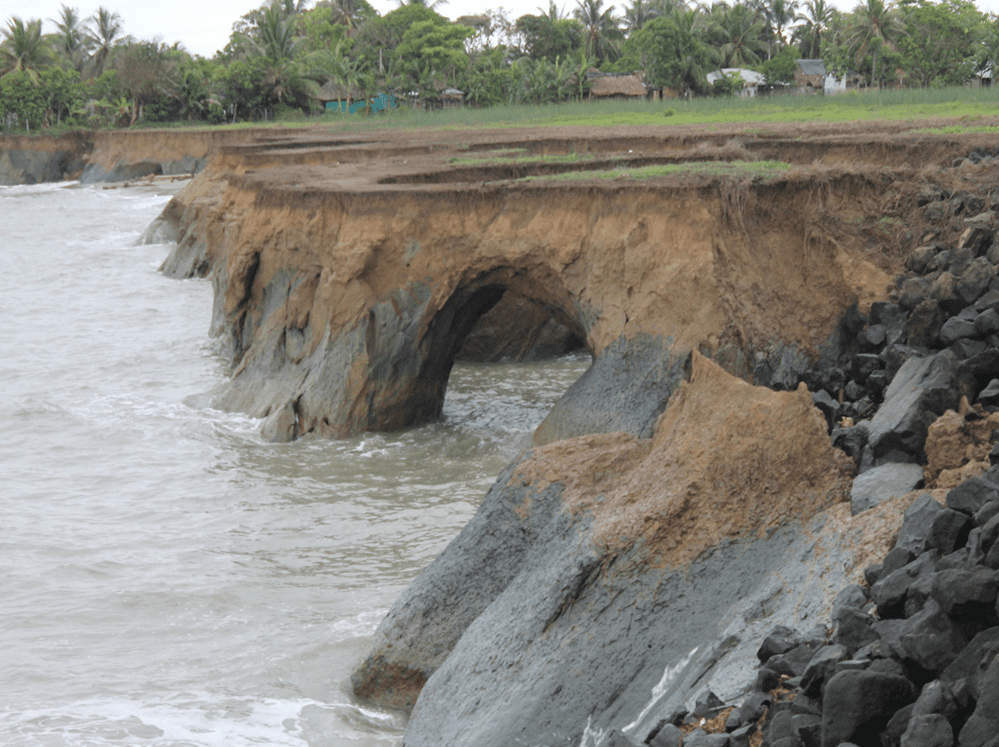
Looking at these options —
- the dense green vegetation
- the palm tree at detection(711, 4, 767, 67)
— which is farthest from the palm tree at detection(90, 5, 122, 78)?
the palm tree at detection(711, 4, 767, 67)

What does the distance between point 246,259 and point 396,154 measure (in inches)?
351

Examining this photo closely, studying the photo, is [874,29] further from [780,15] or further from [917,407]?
[917,407]

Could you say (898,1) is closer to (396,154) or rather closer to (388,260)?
(396,154)

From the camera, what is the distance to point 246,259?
14.1 metres

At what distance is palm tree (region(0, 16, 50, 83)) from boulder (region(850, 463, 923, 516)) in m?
61.2

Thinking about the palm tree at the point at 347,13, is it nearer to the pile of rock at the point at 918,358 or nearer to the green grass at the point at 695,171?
the green grass at the point at 695,171

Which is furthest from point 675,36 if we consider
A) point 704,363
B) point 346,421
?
point 704,363

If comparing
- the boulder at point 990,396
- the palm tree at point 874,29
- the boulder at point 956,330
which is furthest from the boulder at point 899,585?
the palm tree at point 874,29

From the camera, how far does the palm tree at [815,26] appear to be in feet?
204

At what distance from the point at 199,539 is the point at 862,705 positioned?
22.5 feet

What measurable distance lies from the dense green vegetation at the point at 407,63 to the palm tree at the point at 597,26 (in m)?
1.66

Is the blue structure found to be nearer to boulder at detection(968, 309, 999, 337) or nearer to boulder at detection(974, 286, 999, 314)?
boulder at detection(974, 286, 999, 314)

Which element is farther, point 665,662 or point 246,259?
point 246,259

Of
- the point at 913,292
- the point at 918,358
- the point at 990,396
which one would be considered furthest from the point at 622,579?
the point at 913,292
